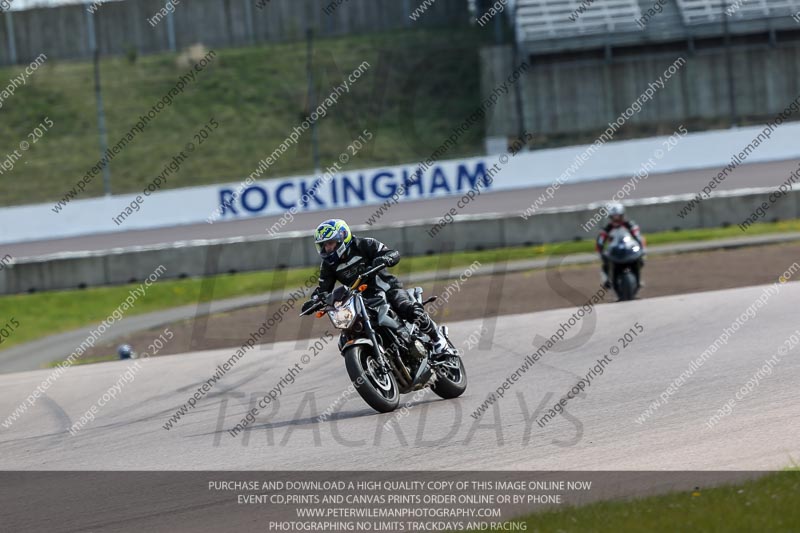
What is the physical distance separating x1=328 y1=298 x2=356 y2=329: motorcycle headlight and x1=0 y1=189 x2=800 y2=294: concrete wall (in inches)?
572

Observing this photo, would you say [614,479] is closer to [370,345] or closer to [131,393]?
[370,345]

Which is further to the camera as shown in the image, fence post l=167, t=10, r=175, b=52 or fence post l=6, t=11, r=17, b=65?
fence post l=6, t=11, r=17, b=65

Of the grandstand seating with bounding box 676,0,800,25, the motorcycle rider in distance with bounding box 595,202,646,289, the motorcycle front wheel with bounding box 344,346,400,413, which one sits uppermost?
the grandstand seating with bounding box 676,0,800,25

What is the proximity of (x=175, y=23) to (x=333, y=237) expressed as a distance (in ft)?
125

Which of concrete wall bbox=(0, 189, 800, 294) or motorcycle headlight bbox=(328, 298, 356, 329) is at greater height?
motorcycle headlight bbox=(328, 298, 356, 329)

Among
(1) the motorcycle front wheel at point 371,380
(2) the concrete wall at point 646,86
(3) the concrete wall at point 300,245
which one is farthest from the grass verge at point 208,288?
(1) the motorcycle front wheel at point 371,380

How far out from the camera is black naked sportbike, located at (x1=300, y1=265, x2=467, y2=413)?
8.75m

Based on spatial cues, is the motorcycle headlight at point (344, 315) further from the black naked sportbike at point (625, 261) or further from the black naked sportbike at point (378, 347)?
the black naked sportbike at point (625, 261)

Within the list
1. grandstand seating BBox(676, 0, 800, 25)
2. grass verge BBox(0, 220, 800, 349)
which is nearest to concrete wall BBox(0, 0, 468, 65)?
grandstand seating BBox(676, 0, 800, 25)

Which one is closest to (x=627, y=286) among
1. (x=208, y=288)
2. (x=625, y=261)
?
(x=625, y=261)

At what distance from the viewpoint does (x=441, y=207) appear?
2661 centimetres

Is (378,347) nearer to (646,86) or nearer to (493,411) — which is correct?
(493,411)

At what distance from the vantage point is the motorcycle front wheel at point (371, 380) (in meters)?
8.62

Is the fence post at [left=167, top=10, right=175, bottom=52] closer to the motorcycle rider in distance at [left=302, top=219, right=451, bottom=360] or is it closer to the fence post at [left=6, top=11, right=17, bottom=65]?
the fence post at [left=6, top=11, right=17, bottom=65]
